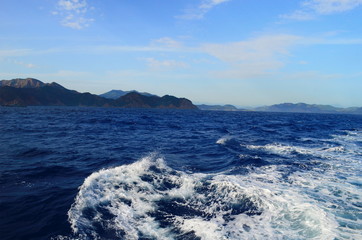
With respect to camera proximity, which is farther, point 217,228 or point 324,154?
point 324,154

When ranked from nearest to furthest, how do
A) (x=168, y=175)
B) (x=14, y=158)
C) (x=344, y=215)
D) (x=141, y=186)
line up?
(x=344, y=215)
(x=141, y=186)
(x=168, y=175)
(x=14, y=158)

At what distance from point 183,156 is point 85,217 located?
34.2ft

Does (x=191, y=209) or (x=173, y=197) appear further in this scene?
(x=173, y=197)

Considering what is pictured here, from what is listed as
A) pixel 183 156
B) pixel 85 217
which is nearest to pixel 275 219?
pixel 85 217

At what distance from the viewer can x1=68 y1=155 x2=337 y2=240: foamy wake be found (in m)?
6.51

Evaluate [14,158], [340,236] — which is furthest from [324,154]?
[14,158]

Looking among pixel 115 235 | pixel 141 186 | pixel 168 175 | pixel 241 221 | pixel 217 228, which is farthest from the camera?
pixel 168 175

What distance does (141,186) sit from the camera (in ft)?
32.9

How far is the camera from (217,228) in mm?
6754

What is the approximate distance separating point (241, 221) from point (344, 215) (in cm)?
401

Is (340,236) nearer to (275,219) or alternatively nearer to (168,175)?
(275,219)

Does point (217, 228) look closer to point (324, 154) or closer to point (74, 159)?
point (74, 159)

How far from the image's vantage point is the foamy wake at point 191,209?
651 centimetres

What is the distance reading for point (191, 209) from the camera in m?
8.02
